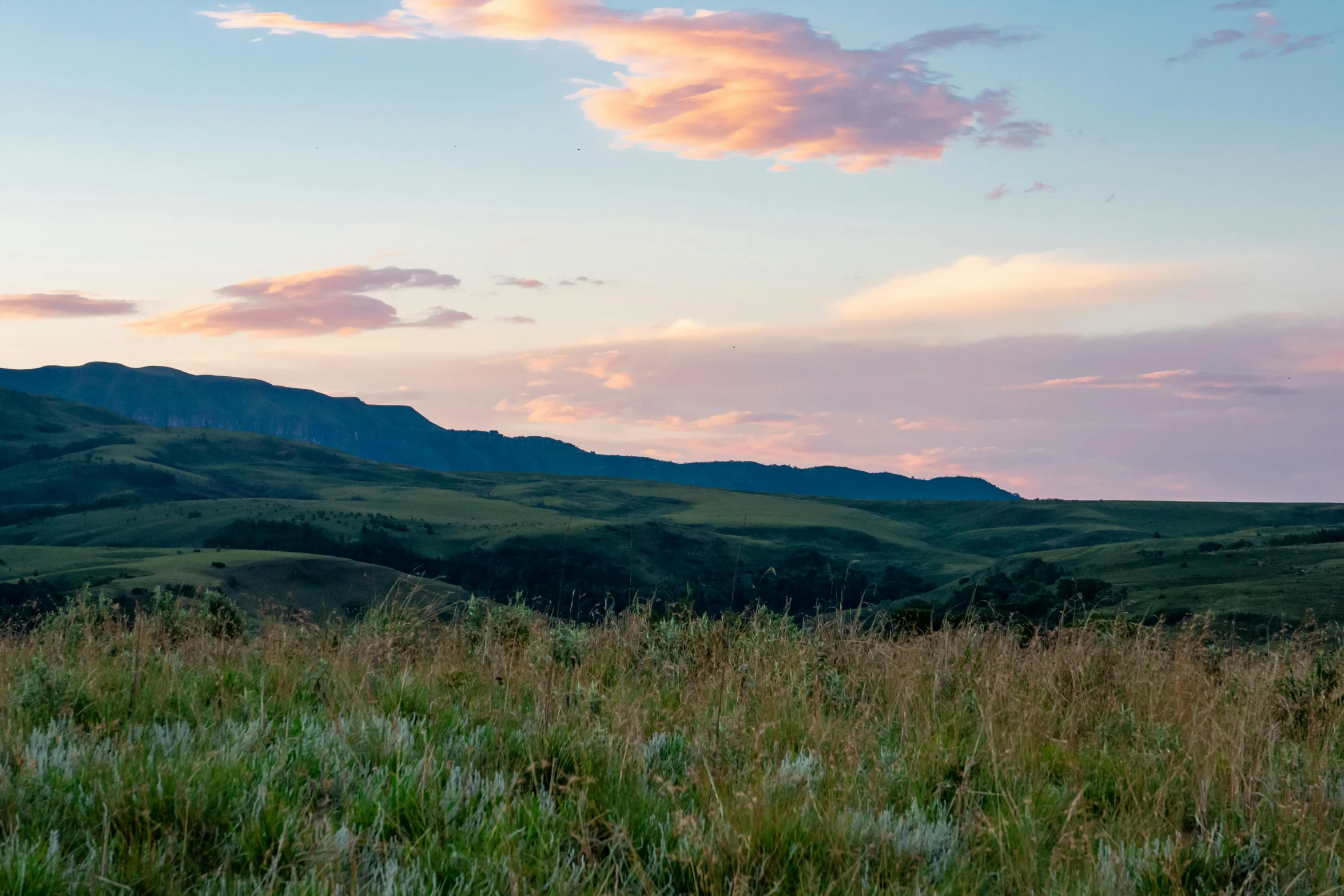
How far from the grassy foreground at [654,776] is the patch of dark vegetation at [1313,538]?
61859 mm

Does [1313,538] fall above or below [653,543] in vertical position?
above

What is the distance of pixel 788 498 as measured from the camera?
650 ft

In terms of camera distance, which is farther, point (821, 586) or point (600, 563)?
point (600, 563)

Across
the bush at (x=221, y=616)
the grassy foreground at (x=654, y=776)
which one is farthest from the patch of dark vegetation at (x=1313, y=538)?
the grassy foreground at (x=654, y=776)

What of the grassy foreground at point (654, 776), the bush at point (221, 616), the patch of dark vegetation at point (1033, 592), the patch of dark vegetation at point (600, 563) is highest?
the grassy foreground at point (654, 776)

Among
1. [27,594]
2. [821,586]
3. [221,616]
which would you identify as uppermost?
[221,616]

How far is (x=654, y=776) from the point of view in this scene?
4.08m

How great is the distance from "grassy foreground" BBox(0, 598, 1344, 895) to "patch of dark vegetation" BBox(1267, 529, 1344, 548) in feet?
203

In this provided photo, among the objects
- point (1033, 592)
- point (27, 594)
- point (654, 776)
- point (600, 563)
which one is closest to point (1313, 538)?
point (1033, 592)

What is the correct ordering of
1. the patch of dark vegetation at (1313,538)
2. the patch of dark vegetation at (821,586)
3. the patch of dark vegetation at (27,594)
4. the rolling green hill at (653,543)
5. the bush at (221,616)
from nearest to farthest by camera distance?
the bush at (221,616) < the rolling green hill at (653,543) < the patch of dark vegetation at (27,594) < the patch of dark vegetation at (1313,538) < the patch of dark vegetation at (821,586)

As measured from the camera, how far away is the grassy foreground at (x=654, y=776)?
11.5 ft

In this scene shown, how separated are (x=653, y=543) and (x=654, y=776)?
360 ft

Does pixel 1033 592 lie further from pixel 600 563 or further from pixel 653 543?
pixel 653 543

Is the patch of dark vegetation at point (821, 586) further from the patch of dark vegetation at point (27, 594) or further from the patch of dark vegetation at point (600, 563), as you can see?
the patch of dark vegetation at point (27, 594)
